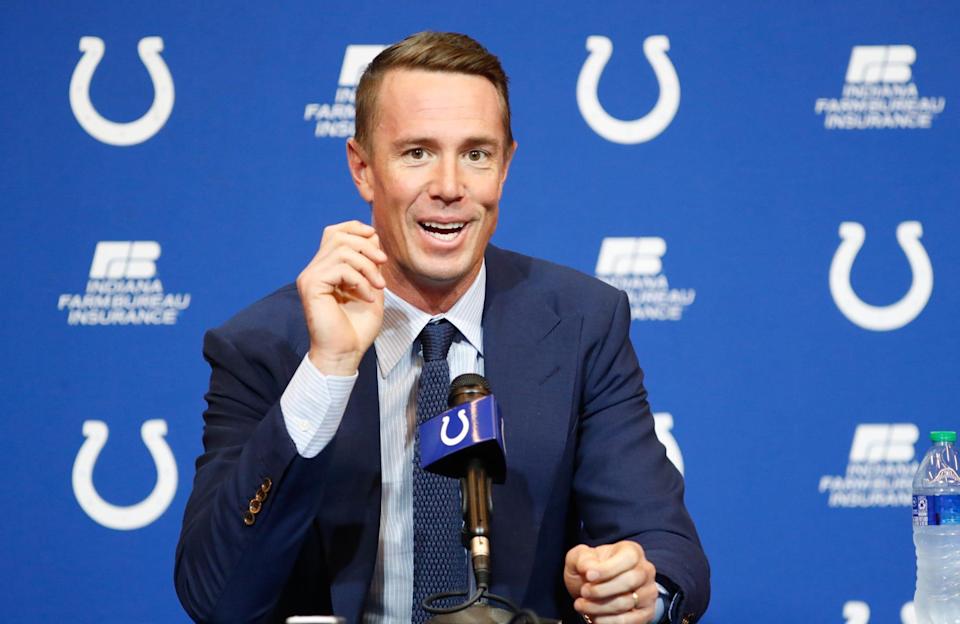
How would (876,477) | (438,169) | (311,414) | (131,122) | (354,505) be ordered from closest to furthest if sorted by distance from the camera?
1. (311,414)
2. (354,505)
3. (438,169)
4. (876,477)
5. (131,122)

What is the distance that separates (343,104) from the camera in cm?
304

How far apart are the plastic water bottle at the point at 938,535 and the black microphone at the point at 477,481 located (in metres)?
0.73

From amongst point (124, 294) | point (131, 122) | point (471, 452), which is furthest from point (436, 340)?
point (131, 122)

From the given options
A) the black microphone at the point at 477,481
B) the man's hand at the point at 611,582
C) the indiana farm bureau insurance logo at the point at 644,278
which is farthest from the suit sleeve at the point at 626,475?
the indiana farm bureau insurance logo at the point at 644,278

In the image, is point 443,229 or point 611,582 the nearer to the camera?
point 611,582

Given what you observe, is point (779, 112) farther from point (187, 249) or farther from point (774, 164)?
point (187, 249)

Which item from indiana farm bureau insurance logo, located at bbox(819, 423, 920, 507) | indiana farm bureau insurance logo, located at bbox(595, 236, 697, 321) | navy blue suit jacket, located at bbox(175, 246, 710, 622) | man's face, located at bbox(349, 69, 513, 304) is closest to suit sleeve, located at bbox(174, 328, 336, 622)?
navy blue suit jacket, located at bbox(175, 246, 710, 622)

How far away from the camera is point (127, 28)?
3.08 meters

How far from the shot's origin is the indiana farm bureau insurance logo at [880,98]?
9.95 feet

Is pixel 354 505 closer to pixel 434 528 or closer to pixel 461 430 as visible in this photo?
pixel 434 528

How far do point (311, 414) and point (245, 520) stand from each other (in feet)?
0.63

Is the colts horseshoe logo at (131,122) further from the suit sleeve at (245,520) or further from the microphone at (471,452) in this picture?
the microphone at (471,452)

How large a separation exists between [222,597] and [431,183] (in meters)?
0.78

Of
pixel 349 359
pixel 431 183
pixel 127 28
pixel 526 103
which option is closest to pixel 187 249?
pixel 127 28
